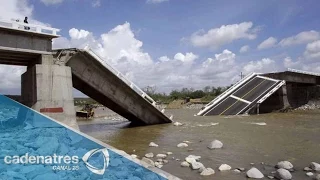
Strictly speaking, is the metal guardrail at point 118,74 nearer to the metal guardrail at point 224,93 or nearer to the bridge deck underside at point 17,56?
the bridge deck underside at point 17,56

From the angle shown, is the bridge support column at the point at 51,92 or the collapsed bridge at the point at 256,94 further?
the collapsed bridge at the point at 256,94

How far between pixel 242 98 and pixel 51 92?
79.0 feet

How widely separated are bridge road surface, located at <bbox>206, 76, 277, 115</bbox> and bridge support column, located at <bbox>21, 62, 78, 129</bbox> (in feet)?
65.1

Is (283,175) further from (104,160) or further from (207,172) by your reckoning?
(104,160)

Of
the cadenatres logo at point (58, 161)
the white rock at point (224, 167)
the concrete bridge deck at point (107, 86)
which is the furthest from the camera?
the concrete bridge deck at point (107, 86)

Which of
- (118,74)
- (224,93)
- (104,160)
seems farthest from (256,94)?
(104,160)

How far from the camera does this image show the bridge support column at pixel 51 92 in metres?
15.3

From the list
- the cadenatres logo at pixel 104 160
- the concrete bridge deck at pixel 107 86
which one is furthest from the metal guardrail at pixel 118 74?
the cadenatres logo at pixel 104 160

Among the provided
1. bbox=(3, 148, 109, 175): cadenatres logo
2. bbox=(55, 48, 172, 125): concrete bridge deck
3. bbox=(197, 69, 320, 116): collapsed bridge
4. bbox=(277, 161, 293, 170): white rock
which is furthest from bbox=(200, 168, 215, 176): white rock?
bbox=(197, 69, 320, 116): collapsed bridge

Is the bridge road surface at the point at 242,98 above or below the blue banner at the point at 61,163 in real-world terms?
above

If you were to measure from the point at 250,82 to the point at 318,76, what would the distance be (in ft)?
57.0

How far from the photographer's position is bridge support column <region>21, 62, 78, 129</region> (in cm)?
1531

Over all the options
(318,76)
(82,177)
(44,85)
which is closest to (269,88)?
(318,76)

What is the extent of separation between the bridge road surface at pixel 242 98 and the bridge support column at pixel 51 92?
19856 millimetres
